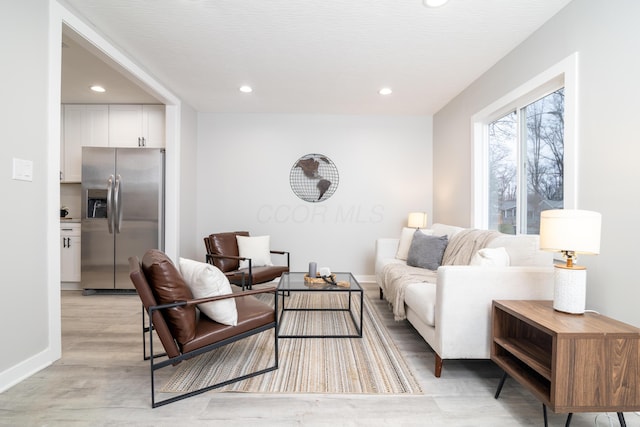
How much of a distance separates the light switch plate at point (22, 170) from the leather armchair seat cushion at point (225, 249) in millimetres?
2079

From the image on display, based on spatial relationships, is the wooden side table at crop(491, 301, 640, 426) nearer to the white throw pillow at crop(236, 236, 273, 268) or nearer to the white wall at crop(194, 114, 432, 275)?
the white throw pillow at crop(236, 236, 273, 268)

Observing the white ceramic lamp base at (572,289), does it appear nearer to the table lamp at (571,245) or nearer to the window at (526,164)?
the table lamp at (571,245)

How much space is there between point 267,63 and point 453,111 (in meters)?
2.52

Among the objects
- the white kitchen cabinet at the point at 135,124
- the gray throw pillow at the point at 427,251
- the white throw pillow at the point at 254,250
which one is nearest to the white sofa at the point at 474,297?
the gray throw pillow at the point at 427,251

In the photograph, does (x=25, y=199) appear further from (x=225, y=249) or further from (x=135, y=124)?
(x=135, y=124)

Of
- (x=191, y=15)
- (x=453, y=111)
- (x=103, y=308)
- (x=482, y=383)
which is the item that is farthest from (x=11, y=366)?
(x=453, y=111)

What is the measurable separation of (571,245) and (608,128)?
2.96 feet

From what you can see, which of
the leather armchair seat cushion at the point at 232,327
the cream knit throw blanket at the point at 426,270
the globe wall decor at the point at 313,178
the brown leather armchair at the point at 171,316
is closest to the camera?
the brown leather armchair at the point at 171,316

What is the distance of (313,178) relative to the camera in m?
4.91

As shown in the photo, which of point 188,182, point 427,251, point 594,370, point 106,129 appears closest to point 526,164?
point 427,251

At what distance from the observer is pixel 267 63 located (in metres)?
3.22

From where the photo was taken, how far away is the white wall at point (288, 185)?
16.1 feet

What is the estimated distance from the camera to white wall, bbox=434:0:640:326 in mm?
1808

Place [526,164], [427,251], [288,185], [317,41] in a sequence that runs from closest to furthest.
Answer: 1. [317,41]
2. [526,164]
3. [427,251]
4. [288,185]
